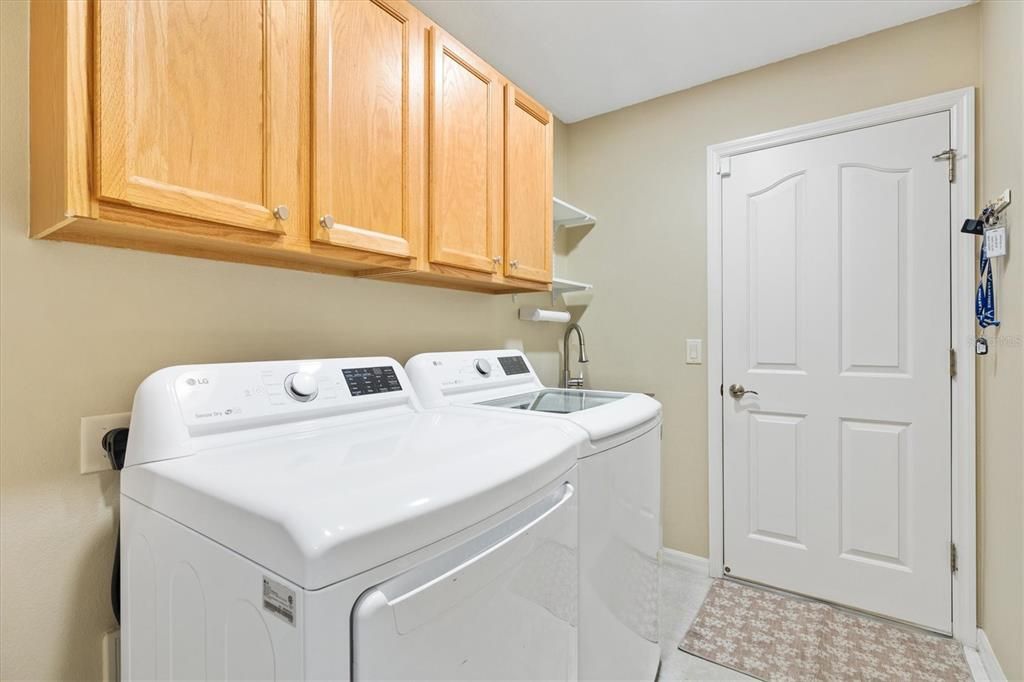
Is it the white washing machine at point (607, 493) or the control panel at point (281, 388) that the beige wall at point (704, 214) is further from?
the control panel at point (281, 388)

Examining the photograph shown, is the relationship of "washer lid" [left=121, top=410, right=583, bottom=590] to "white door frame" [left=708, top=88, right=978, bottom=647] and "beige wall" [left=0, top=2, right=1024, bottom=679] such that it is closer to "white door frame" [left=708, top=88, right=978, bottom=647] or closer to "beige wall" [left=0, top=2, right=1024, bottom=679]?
"beige wall" [left=0, top=2, right=1024, bottom=679]

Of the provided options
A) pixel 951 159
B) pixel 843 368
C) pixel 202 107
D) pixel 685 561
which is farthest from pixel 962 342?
pixel 202 107

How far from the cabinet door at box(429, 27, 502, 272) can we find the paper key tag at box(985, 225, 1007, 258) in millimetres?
1614

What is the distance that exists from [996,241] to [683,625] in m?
1.78

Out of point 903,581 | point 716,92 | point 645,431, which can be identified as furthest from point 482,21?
point 903,581

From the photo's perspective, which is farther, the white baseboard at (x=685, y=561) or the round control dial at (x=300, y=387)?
the white baseboard at (x=685, y=561)

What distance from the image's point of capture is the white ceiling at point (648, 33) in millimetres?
1834

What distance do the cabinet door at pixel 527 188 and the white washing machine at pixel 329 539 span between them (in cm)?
90

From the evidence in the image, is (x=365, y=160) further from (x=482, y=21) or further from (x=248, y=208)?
(x=482, y=21)

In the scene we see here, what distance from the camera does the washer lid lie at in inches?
23.8

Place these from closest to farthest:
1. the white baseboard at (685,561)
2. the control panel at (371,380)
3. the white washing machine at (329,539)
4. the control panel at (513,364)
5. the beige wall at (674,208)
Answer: the white washing machine at (329,539) < the control panel at (371,380) < the control panel at (513,364) < the beige wall at (674,208) < the white baseboard at (685,561)

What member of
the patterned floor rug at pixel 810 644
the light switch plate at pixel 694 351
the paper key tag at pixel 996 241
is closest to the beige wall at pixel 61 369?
the patterned floor rug at pixel 810 644

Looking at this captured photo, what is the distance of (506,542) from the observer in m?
0.83

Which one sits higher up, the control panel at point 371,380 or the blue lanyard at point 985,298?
the blue lanyard at point 985,298
